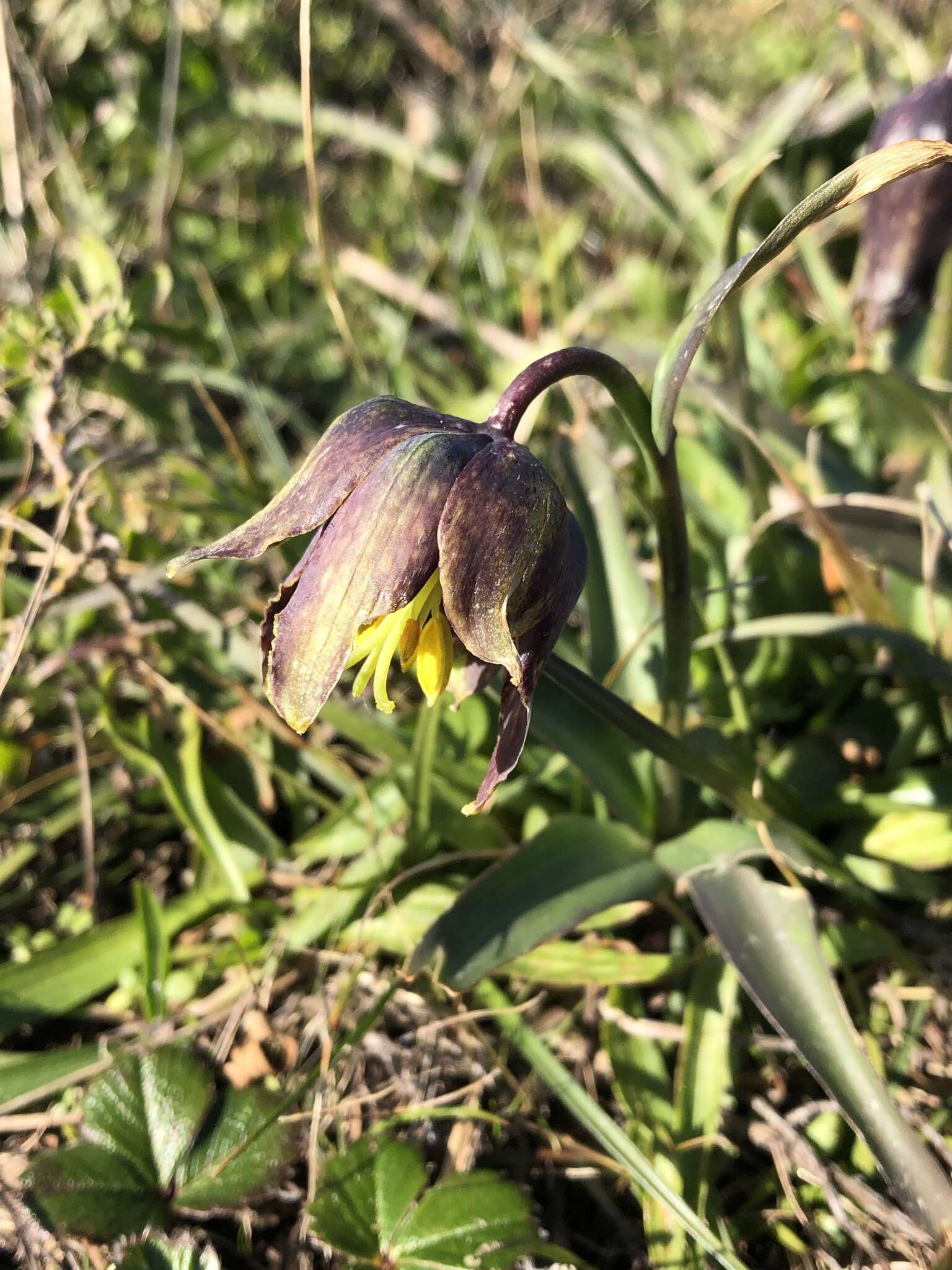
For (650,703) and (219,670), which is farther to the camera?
(219,670)

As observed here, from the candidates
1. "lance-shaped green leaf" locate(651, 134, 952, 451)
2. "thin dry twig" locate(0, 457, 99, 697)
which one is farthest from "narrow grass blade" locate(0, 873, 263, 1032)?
"lance-shaped green leaf" locate(651, 134, 952, 451)

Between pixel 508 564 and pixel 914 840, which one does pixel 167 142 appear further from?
pixel 914 840

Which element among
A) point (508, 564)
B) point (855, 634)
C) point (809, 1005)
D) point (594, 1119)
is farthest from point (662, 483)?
point (594, 1119)

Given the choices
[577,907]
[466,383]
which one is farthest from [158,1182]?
[466,383]

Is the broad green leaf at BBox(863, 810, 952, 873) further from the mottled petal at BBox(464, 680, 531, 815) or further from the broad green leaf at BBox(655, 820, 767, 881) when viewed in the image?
the mottled petal at BBox(464, 680, 531, 815)

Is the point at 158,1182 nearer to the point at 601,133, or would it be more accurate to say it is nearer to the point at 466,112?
the point at 601,133

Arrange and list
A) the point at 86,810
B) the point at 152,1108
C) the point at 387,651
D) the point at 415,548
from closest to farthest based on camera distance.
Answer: the point at 415,548 < the point at 387,651 < the point at 152,1108 < the point at 86,810
